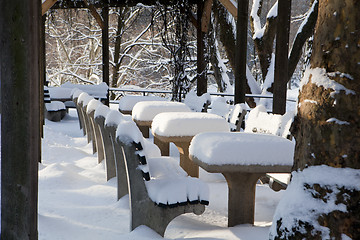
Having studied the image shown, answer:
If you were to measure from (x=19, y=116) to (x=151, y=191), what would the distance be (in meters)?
0.97

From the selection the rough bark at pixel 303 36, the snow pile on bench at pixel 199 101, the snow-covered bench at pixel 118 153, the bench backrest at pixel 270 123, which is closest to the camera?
the snow-covered bench at pixel 118 153

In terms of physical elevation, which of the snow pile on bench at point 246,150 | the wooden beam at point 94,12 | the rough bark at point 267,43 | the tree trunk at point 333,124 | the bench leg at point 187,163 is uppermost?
the wooden beam at point 94,12

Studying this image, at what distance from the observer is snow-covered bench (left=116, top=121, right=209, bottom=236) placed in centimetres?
264

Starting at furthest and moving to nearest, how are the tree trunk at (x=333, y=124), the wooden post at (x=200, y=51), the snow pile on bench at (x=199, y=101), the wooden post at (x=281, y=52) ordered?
the wooden post at (x=200, y=51), the snow pile on bench at (x=199, y=101), the wooden post at (x=281, y=52), the tree trunk at (x=333, y=124)

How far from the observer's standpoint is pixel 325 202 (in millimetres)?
1551

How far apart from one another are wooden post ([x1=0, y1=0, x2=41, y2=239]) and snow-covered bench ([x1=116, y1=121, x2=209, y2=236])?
0.65 m

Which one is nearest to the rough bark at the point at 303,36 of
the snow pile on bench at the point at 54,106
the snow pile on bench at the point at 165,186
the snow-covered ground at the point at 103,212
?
the snow pile on bench at the point at 54,106

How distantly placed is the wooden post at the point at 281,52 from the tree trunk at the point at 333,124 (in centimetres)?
406

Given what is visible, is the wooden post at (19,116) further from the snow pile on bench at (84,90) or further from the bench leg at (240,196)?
the snow pile on bench at (84,90)

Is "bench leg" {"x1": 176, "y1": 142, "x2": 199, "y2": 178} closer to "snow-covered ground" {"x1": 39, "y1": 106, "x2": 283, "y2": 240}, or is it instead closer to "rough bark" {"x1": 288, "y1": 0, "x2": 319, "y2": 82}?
"snow-covered ground" {"x1": 39, "y1": 106, "x2": 283, "y2": 240}

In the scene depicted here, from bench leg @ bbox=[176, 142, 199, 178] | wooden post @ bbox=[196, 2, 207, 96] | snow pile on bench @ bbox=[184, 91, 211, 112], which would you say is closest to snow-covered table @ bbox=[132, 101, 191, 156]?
snow pile on bench @ bbox=[184, 91, 211, 112]

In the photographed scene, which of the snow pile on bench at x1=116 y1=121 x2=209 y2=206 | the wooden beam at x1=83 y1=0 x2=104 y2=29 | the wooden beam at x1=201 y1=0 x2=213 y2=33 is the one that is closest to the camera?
the snow pile on bench at x1=116 y1=121 x2=209 y2=206

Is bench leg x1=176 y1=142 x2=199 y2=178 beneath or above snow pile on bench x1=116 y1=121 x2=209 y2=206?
beneath

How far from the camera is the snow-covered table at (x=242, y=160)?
2.81 m
